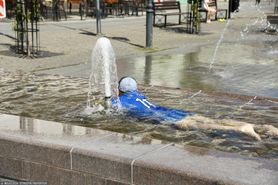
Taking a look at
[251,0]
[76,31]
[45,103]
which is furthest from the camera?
[251,0]

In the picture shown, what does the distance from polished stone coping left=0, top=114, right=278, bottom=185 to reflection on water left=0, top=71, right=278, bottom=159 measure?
0.24m

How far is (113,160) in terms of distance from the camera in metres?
4.29

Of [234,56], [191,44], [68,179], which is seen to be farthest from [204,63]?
[68,179]

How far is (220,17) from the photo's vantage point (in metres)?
28.2

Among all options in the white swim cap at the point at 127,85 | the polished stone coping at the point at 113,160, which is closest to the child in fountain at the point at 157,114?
the white swim cap at the point at 127,85

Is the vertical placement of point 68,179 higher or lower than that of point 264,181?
A: lower

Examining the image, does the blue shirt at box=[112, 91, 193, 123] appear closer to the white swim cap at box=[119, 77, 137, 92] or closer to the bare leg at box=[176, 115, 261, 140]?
the white swim cap at box=[119, 77, 137, 92]

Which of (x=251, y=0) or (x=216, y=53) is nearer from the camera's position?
(x=216, y=53)

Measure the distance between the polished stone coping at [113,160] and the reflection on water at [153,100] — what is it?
0.24 meters

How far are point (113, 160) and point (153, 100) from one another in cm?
364

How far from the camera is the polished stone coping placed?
156 inches

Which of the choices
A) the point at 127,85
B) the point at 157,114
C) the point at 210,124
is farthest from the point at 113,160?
the point at 127,85

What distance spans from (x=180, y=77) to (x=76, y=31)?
936cm

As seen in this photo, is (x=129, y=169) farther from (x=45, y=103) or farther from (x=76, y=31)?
(x=76, y=31)
